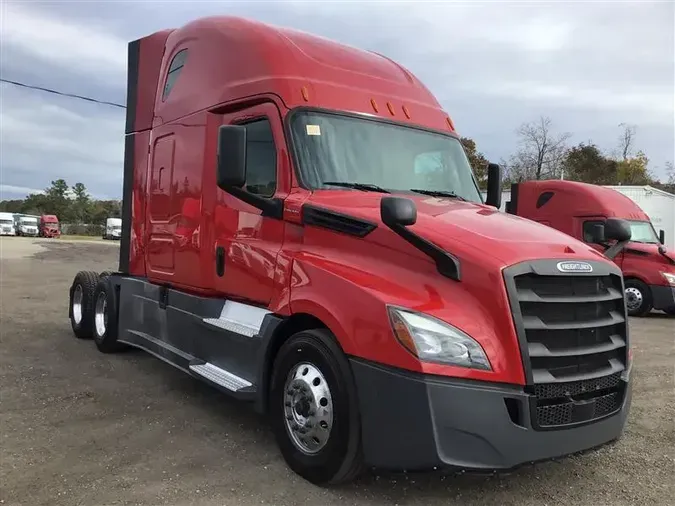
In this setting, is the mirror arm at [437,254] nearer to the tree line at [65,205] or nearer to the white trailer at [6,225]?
the white trailer at [6,225]

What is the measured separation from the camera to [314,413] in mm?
3910

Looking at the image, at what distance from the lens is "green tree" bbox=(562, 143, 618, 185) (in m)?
46.0

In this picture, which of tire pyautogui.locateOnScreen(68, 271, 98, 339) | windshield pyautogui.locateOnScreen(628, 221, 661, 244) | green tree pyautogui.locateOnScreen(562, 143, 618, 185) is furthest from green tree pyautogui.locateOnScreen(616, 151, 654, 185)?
tire pyautogui.locateOnScreen(68, 271, 98, 339)

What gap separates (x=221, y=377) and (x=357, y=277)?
178cm

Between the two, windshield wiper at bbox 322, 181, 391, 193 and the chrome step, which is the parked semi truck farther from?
windshield wiper at bbox 322, 181, 391, 193

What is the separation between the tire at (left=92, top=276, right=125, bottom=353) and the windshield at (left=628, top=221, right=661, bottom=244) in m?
11.7

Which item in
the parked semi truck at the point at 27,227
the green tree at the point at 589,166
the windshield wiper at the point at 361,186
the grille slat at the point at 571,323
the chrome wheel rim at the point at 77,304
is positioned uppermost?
the green tree at the point at 589,166

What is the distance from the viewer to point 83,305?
342 inches

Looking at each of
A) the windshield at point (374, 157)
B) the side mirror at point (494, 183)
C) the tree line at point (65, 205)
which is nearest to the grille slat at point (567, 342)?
the windshield at point (374, 157)

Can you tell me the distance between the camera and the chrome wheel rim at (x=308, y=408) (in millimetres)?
3859

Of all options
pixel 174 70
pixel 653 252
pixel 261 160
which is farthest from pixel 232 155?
pixel 653 252

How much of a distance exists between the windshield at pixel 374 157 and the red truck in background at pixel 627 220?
8424mm

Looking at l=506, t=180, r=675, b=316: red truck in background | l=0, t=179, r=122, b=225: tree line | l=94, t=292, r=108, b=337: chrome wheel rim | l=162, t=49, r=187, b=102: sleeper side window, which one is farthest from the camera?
l=0, t=179, r=122, b=225: tree line

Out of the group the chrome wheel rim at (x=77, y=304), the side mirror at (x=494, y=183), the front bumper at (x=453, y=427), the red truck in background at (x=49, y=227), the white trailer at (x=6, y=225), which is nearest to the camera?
the front bumper at (x=453, y=427)
